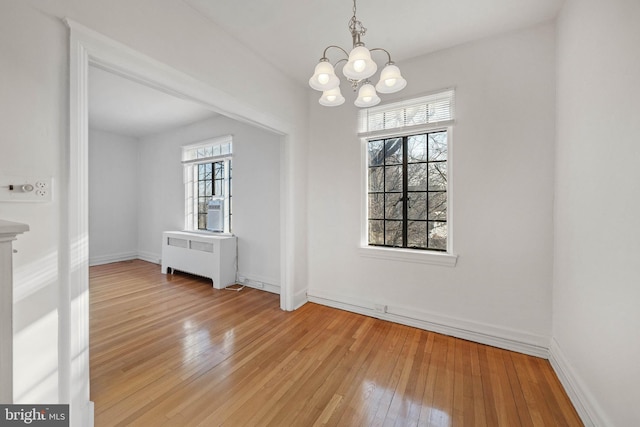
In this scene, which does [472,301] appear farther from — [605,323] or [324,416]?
[324,416]

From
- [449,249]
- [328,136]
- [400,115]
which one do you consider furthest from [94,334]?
[400,115]

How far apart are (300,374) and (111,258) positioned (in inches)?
221

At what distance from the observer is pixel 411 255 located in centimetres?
273

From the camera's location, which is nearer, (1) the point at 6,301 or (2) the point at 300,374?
(1) the point at 6,301

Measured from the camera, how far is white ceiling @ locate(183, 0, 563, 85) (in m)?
1.98

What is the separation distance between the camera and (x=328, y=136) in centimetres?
323

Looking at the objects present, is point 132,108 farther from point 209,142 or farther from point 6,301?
point 6,301

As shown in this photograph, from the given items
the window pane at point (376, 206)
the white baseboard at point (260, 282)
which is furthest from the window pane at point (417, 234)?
the white baseboard at point (260, 282)

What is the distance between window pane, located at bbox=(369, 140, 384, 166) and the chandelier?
A: 4.08 feet

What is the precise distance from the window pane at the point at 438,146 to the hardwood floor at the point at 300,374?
1845 millimetres

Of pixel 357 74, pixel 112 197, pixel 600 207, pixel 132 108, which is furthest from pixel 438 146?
pixel 112 197

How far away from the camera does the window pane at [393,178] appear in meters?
2.91

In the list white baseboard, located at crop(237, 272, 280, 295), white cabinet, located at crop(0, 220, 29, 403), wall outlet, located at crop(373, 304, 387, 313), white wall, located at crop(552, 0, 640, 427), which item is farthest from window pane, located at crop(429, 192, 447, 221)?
white cabinet, located at crop(0, 220, 29, 403)

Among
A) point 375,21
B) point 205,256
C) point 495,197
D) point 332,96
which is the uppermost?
point 375,21
